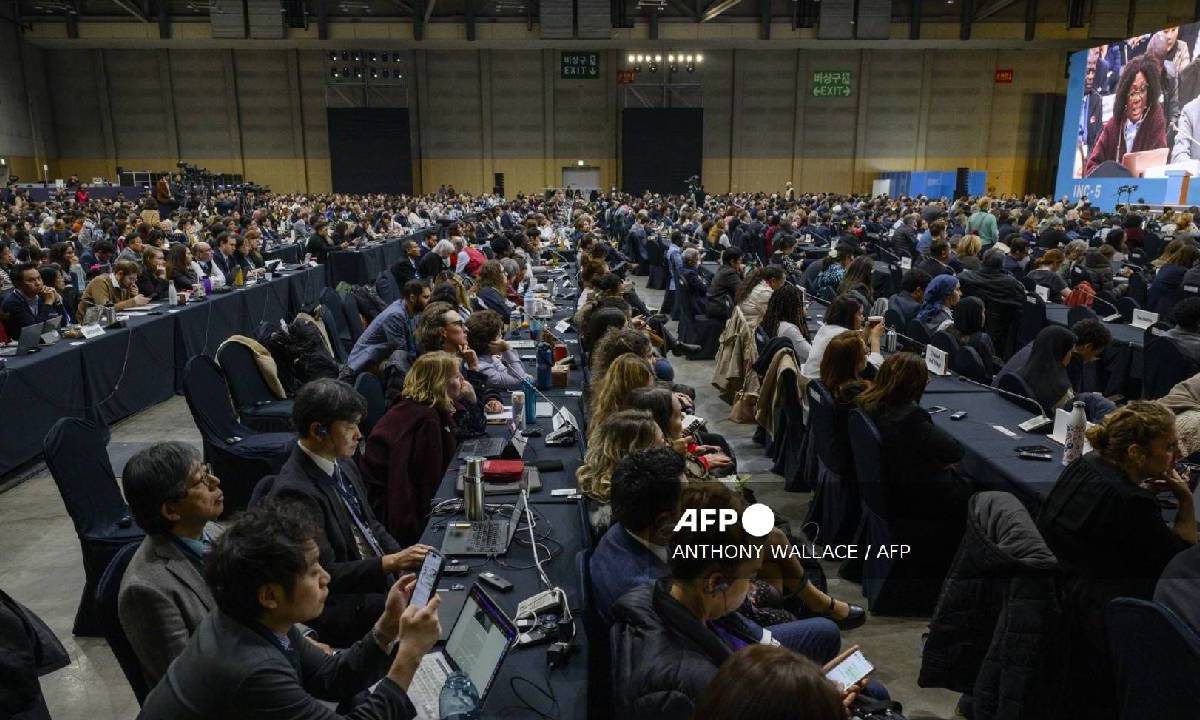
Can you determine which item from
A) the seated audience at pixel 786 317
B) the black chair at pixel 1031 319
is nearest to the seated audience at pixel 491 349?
the seated audience at pixel 786 317

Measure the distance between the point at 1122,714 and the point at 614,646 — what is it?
1.58 meters

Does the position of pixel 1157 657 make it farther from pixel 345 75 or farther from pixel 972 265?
pixel 345 75

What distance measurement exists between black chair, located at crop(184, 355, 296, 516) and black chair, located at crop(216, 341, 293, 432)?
25 centimetres

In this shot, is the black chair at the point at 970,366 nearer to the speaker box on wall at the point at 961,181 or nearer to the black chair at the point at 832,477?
the black chair at the point at 832,477

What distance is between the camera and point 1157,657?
2.27 meters

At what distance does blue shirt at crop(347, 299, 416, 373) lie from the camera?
6.16 meters

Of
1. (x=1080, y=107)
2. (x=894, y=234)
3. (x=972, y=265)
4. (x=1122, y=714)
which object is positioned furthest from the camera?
(x=1080, y=107)

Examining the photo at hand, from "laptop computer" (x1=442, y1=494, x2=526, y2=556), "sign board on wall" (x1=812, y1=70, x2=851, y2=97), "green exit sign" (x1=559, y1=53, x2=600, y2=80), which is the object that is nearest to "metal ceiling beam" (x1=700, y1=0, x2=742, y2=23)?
"green exit sign" (x1=559, y1=53, x2=600, y2=80)

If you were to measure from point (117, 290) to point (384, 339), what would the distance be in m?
4.00

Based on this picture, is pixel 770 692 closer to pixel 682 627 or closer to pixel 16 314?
pixel 682 627

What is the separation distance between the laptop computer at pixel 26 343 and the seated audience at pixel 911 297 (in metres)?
6.96

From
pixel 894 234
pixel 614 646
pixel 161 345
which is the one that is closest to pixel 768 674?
pixel 614 646

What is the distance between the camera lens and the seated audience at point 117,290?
27.0ft

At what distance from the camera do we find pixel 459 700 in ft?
7.15
